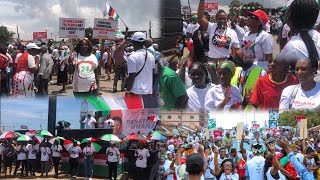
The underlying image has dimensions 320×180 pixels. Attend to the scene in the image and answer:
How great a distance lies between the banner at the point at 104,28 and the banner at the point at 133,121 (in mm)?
2426

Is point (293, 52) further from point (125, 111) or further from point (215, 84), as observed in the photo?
point (125, 111)

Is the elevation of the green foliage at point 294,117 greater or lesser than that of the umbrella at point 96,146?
greater

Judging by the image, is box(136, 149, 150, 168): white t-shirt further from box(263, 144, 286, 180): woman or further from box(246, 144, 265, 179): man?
box(263, 144, 286, 180): woman

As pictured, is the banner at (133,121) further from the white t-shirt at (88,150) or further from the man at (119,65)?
the white t-shirt at (88,150)

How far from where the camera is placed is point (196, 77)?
171 inches

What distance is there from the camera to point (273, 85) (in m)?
3.88

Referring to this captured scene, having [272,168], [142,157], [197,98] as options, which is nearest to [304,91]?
[197,98]

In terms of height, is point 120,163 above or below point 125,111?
below

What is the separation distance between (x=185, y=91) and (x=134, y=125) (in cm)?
136

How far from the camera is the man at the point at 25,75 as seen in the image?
640 centimetres

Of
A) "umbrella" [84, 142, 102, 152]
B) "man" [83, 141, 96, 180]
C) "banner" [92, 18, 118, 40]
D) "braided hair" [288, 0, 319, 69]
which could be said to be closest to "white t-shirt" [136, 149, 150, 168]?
"umbrella" [84, 142, 102, 152]

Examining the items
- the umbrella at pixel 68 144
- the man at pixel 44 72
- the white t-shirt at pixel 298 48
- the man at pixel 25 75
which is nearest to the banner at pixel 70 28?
the man at pixel 44 72

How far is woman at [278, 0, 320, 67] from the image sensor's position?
374 cm

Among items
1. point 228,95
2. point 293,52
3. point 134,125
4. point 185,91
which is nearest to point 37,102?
point 134,125
